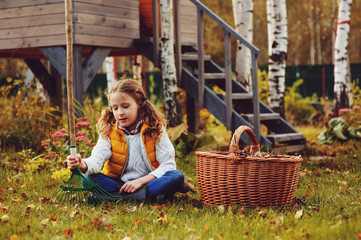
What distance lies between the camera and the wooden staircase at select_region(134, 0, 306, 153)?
6.86 m

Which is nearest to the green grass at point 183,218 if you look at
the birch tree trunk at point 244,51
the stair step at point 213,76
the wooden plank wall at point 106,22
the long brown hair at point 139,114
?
the long brown hair at point 139,114

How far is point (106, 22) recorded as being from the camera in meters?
7.30

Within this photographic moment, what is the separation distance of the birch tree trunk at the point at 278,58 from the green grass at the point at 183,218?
12.4 ft

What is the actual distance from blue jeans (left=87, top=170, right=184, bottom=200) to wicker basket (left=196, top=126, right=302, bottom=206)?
1.05ft

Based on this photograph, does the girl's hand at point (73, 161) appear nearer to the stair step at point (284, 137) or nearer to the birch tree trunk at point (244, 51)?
the stair step at point (284, 137)

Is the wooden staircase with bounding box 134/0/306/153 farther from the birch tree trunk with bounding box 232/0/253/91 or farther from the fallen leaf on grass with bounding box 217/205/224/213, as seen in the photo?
the fallen leaf on grass with bounding box 217/205/224/213

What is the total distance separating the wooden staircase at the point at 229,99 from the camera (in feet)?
22.5

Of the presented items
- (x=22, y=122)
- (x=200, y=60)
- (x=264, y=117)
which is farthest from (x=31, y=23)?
(x=264, y=117)

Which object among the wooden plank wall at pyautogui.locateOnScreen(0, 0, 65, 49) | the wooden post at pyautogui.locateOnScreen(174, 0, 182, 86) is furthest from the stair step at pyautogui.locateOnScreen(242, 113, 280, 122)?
the wooden plank wall at pyautogui.locateOnScreen(0, 0, 65, 49)

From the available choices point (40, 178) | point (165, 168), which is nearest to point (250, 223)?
point (165, 168)

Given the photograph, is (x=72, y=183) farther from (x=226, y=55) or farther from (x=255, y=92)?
(x=226, y=55)

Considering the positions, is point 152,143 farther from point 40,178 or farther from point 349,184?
point 349,184

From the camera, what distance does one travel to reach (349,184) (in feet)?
15.7

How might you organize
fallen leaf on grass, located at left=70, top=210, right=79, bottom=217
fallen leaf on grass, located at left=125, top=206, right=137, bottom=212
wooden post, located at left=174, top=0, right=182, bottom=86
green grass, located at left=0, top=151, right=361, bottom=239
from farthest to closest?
wooden post, located at left=174, top=0, right=182, bottom=86 → fallen leaf on grass, located at left=125, top=206, right=137, bottom=212 → fallen leaf on grass, located at left=70, top=210, right=79, bottom=217 → green grass, located at left=0, top=151, right=361, bottom=239
